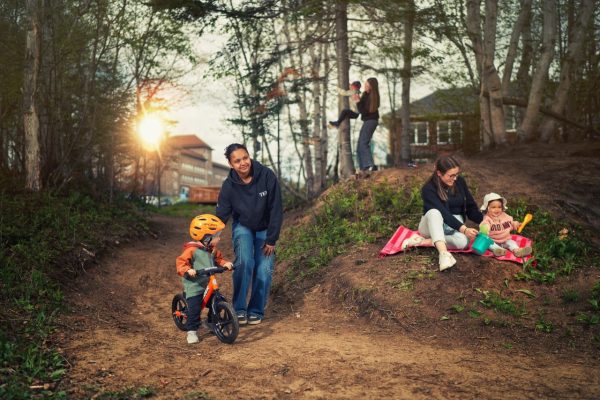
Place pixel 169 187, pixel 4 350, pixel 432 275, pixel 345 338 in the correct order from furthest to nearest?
pixel 169 187 < pixel 432 275 < pixel 345 338 < pixel 4 350

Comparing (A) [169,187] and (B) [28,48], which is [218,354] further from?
(A) [169,187]

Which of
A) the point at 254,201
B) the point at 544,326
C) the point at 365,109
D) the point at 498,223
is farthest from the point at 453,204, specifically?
the point at 365,109

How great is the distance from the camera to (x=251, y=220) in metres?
6.34

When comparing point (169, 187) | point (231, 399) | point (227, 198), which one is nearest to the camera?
point (231, 399)

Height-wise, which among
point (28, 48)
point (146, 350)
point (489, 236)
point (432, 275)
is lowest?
point (146, 350)

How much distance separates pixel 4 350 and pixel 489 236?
6.17m

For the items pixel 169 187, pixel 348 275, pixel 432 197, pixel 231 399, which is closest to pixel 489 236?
pixel 432 197

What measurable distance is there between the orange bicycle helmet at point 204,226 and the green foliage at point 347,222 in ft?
10.8

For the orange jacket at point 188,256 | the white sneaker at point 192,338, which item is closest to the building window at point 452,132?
the orange jacket at point 188,256

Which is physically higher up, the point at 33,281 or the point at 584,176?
the point at 584,176

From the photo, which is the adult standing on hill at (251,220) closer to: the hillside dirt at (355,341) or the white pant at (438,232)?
the hillside dirt at (355,341)

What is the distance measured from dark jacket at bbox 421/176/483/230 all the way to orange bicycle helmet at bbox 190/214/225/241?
312cm

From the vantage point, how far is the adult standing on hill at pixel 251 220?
20.8 ft

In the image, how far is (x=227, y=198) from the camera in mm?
6406
